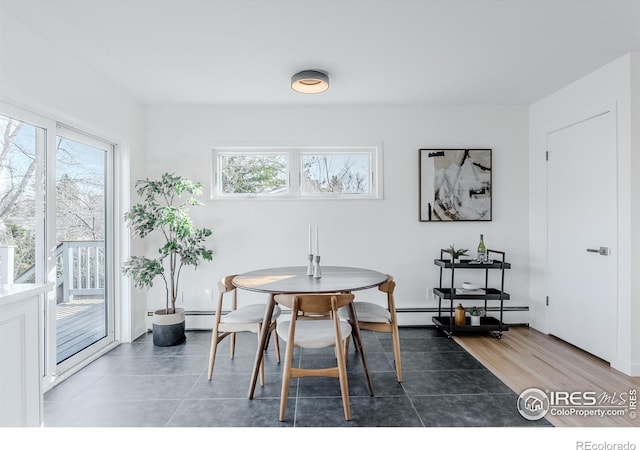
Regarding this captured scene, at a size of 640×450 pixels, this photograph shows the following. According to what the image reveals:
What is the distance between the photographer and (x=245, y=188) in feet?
12.4

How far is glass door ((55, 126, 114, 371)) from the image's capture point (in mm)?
2645

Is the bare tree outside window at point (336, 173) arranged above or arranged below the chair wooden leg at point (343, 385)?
above

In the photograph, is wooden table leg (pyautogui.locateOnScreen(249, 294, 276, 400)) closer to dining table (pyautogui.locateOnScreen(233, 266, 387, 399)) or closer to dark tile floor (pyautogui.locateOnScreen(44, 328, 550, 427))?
dining table (pyautogui.locateOnScreen(233, 266, 387, 399))

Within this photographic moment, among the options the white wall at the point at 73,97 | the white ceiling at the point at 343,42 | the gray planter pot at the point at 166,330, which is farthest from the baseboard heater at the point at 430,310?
the white ceiling at the point at 343,42

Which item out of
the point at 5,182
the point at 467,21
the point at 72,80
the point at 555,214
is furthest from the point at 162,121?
the point at 555,214

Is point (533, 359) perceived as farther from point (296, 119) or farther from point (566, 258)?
point (296, 119)

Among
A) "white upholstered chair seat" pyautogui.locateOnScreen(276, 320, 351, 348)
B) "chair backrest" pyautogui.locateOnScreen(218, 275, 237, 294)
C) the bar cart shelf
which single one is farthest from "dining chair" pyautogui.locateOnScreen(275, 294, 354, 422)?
the bar cart shelf

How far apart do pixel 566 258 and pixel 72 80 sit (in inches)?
182

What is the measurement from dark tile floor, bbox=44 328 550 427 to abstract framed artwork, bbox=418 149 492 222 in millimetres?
1494

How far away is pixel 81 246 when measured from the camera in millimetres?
2854

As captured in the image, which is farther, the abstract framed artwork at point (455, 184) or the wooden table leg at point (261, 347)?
the abstract framed artwork at point (455, 184)

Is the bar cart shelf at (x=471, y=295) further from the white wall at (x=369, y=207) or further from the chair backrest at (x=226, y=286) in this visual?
the chair backrest at (x=226, y=286)

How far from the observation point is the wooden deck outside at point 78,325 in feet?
8.77
